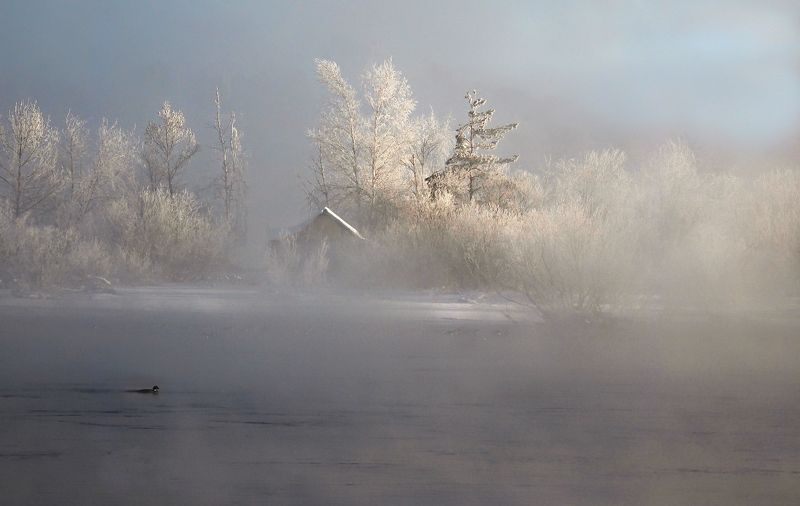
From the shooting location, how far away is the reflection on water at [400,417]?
594 centimetres

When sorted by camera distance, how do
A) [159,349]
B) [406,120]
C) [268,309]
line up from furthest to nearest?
[406,120] < [268,309] < [159,349]

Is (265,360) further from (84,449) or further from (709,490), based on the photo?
(709,490)

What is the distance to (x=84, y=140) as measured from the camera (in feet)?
138

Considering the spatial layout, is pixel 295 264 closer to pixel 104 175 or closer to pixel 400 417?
pixel 104 175

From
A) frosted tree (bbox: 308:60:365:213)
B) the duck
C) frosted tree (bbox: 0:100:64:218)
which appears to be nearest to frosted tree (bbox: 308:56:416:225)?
frosted tree (bbox: 308:60:365:213)

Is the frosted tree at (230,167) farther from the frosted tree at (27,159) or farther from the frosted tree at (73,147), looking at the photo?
the frosted tree at (27,159)

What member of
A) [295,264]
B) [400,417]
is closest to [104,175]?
[295,264]

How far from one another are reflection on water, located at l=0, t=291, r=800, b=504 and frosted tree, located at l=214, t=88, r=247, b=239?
1511 inches

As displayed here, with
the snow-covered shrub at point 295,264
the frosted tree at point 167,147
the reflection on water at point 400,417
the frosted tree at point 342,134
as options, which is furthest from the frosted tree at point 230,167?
the reflection on water at point 400,417

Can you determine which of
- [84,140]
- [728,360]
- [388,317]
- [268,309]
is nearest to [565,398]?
[728,360]

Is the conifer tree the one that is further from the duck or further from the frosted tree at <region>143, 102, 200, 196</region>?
the duck

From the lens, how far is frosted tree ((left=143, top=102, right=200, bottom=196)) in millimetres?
42062

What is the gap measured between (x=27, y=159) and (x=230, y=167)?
69.3 feet

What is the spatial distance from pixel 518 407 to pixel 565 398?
0.77 m
